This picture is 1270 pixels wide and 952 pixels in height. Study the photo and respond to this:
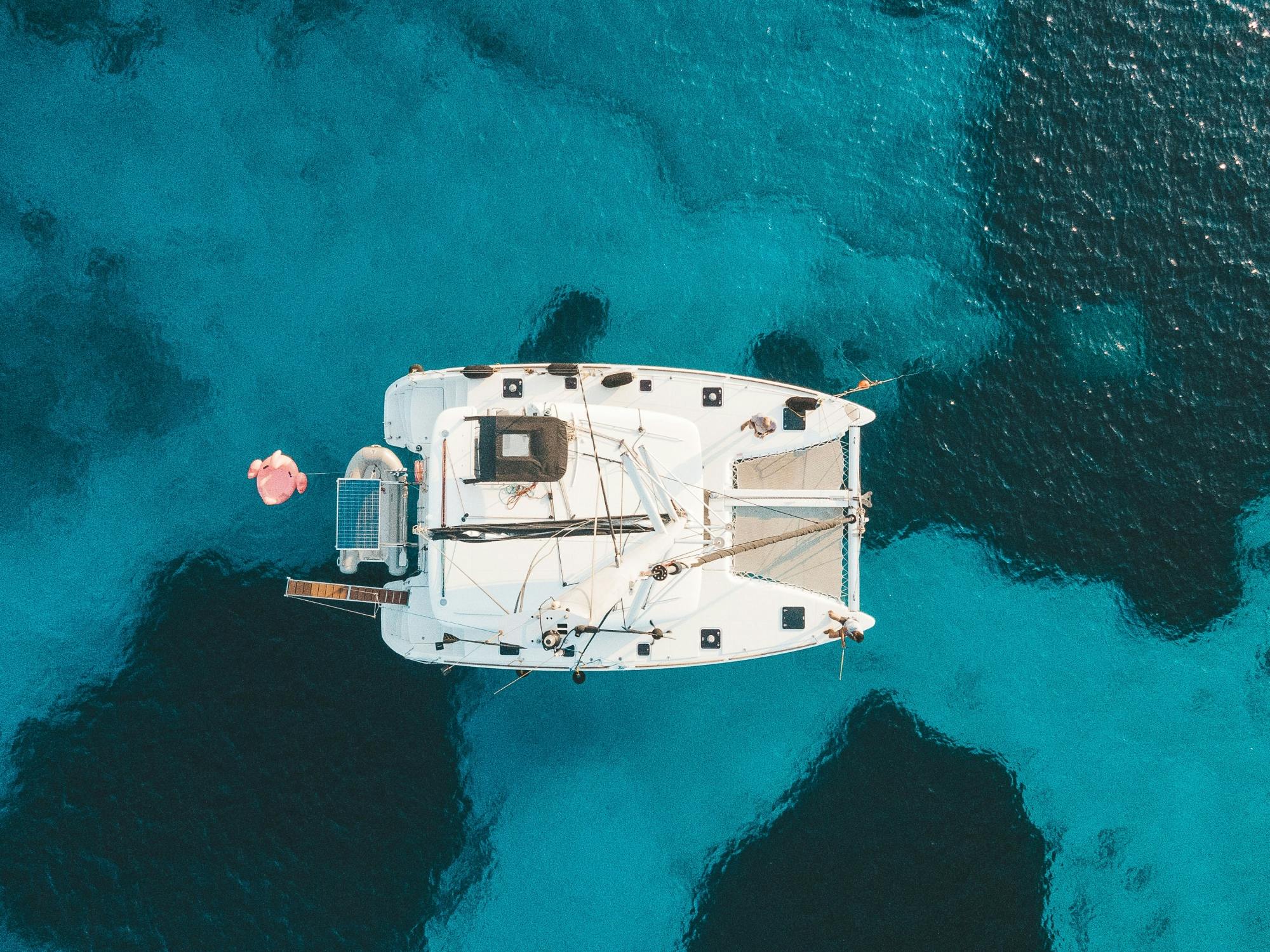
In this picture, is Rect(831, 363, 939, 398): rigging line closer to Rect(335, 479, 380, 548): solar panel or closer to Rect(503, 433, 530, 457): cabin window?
Rect(503, 433, 530, 457): cabin window

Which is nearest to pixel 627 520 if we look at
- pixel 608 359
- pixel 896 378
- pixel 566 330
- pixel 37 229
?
pixel 608 359

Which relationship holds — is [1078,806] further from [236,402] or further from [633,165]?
[236,402]

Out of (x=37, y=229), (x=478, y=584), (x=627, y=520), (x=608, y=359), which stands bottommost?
(x=478, y=584)

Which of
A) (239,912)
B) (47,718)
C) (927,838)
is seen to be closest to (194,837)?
(239,912)

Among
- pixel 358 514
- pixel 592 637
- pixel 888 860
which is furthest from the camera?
pixel 888 860

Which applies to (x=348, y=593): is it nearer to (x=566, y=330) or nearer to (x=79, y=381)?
(x=566, y=330)

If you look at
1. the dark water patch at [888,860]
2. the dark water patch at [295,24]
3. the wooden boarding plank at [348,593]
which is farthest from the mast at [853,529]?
the dark water patch at [295,24]

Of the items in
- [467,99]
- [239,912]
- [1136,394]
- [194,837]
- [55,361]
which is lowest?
[239,912]
